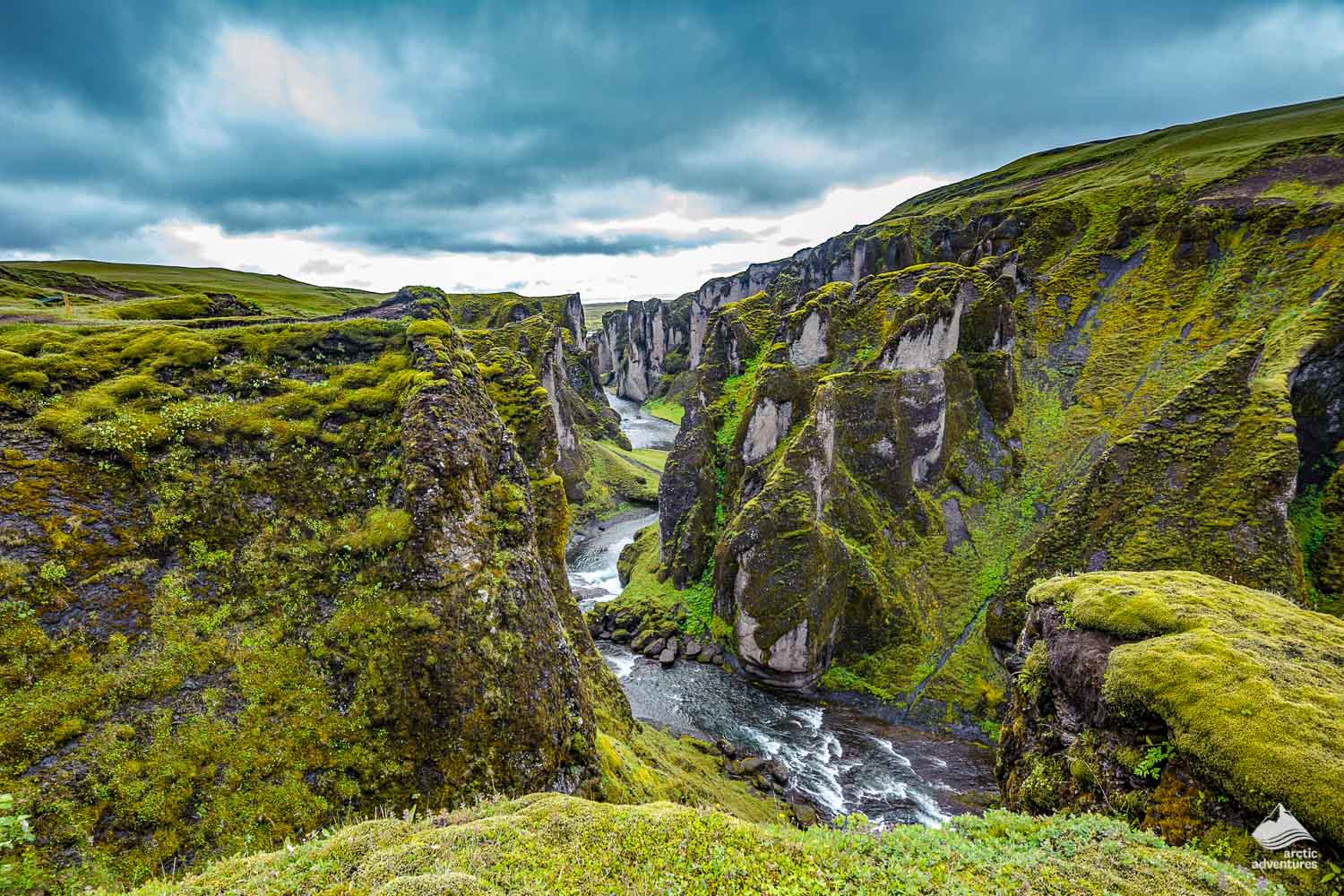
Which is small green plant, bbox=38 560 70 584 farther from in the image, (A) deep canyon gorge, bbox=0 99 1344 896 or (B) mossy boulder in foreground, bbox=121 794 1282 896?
(B) mossy boulder in foreground, bbox=121 794 1282 896

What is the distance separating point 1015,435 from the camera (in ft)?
131

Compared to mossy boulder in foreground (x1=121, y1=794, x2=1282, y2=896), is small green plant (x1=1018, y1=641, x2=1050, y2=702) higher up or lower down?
lower down

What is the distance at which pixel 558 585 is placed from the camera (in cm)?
2092

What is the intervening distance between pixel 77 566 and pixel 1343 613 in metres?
45.5

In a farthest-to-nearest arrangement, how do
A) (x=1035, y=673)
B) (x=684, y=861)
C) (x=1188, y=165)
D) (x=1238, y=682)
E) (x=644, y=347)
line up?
(x=644, y=347)
(x=1188, y=165)
(x=1035, y=673)
(x=1238, y=682)
(x=684, y=861)

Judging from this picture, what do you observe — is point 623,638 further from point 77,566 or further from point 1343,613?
point 1343,613

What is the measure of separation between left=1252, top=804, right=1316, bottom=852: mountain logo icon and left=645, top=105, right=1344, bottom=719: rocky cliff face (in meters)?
23.5

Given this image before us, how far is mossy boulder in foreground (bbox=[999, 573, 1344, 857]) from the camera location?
8320 millimetres

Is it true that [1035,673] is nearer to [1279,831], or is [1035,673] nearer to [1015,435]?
[1279,831]

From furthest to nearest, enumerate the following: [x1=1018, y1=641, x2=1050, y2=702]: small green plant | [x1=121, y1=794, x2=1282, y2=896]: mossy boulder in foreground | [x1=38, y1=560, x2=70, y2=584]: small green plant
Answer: [x1=1018, y1=641, x2=1050, y2=702]: small green plant < [x1=38, y1=560, x2=70, y2=584]: small green plant < [x1=121, y1=794, x2=1282, y2=896]: mossy boulder in foreground

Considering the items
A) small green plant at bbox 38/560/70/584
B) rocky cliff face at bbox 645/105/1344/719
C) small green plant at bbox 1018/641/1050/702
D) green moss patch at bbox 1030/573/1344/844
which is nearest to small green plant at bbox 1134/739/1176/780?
green moss patch at bbox 1030/573/1344/844

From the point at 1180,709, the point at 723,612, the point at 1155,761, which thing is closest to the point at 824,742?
the point at 723,612

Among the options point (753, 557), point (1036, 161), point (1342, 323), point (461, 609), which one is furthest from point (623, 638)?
point (1036, 161)

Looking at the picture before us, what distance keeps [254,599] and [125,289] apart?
5210 cm
